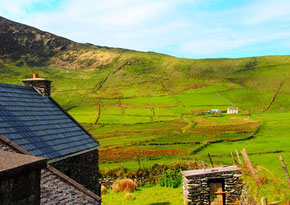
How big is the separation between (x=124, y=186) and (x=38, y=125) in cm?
1102

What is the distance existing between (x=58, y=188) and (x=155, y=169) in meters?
15.6

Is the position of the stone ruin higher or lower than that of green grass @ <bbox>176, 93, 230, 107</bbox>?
lower

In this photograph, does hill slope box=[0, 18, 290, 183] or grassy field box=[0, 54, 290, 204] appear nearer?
grassy field box=[0, 54, 290, 204]

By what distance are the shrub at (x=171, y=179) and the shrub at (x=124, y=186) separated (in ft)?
8.00

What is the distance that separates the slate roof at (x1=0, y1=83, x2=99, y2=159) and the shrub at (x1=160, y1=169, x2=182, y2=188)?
356 inches

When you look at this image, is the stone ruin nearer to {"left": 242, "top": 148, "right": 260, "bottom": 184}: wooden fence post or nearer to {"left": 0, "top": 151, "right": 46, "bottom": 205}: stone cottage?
{"left": 242, "top": 148, "right": 260, "bottom": 184}: wooden fence post

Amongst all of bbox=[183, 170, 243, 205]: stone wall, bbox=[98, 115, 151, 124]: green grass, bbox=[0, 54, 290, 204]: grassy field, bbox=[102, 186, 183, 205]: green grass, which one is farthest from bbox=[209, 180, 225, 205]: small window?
bbox=[98, 115, 151, 124]: green grass

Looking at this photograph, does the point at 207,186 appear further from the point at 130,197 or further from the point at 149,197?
the point at 130,197

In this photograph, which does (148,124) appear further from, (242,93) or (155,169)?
(242,93)

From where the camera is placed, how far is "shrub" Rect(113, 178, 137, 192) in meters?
21.8

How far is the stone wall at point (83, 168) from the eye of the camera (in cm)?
1293

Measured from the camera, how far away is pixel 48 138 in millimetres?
12773

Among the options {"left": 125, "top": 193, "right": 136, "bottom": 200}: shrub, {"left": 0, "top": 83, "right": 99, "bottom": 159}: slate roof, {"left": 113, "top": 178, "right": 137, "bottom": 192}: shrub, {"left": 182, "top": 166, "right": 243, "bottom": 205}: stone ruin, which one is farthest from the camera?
{"left": 113, "top": 178, "right": 137, "bottom": 192}: shrub

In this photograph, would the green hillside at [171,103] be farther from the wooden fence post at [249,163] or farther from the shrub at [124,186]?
the wooden fence post at [249,163]
